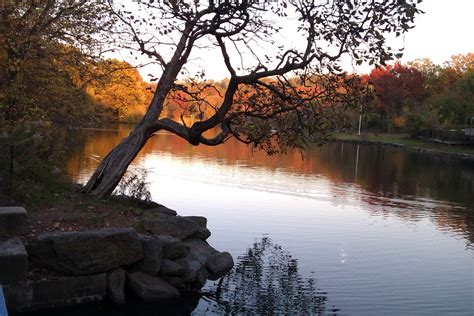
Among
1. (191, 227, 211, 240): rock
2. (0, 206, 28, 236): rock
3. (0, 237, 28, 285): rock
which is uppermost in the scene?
(0, 206, 28, 236): rock

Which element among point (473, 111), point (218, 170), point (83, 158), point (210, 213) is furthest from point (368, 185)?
point (473, 111)

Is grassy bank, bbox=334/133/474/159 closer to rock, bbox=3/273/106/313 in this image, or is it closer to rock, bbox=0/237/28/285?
rock, bbox=3/273/106/313

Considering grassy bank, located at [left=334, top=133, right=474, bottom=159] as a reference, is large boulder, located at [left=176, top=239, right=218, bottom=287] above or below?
below

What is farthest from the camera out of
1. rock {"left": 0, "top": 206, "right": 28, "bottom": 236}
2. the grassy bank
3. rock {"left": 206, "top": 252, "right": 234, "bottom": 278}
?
the grassy bank

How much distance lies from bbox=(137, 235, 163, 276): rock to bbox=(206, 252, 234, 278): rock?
1879 millimetres

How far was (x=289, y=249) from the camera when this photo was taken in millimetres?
14305

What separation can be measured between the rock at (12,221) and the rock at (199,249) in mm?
3424

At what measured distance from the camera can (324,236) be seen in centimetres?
1612

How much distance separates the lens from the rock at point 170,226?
429 inches

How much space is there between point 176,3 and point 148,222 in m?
5.03

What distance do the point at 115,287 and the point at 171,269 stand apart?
1.24 m

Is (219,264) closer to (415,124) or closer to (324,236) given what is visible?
(324,236)

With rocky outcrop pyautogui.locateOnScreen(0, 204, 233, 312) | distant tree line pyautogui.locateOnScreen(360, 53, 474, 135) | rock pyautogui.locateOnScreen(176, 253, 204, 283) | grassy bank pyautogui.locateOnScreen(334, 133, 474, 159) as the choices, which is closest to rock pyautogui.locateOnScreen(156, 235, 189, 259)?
rocky outcrop pyautogui.locateOnScreen(0, 204, 233, 312)

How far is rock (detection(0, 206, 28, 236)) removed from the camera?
28.3 ft
